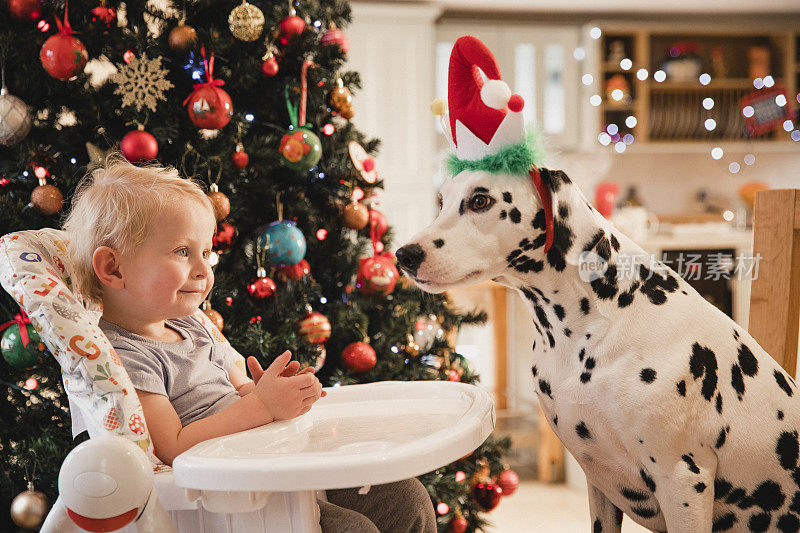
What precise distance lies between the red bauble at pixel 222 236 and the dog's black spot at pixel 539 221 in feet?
2.71

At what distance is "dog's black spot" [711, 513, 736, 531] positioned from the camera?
1.15 meters

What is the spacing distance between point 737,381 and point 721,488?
0.17 m

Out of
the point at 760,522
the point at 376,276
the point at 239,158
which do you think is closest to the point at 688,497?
the point at 760,522

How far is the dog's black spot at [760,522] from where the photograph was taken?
1148 millimetres

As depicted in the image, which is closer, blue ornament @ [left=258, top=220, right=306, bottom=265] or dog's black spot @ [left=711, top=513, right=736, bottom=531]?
dog's black spot @ [left=711, top=513, right=736, bottom=531]

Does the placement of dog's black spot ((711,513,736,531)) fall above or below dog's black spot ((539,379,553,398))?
below

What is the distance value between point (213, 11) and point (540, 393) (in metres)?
1.23

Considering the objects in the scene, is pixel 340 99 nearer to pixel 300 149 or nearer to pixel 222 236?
pixel 300 149

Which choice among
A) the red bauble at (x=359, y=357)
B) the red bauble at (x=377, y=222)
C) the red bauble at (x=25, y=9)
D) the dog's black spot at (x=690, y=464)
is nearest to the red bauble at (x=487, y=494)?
the red bauble at (x=359, y=357)

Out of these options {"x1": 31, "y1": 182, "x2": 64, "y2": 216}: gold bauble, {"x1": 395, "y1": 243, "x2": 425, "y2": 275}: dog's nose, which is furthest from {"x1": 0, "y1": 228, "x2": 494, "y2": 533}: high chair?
{"x1": 31, "y1": 182, "x2": 64, "y2": 216}: gold bauble

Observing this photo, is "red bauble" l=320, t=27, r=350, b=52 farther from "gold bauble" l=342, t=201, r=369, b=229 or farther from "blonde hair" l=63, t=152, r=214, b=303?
"blonde hair" l=63, t=152, r=214, b=303

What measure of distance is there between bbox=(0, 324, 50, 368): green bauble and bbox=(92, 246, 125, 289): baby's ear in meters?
0.42

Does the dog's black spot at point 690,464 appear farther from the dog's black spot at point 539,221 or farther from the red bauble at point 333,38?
the red bauble at point 333,38

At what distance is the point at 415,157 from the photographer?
4875mm
